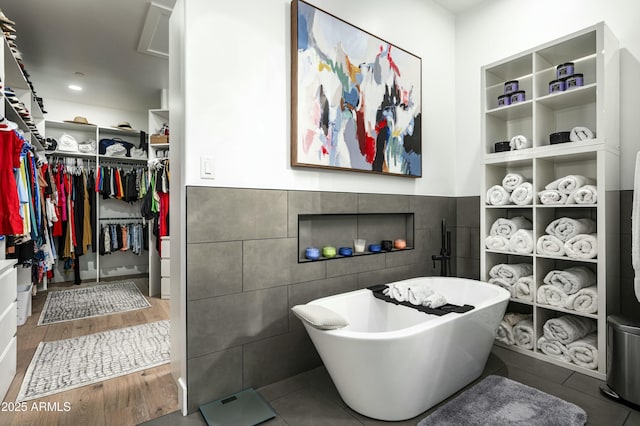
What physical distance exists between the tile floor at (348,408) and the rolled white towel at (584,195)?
1087 millimetres

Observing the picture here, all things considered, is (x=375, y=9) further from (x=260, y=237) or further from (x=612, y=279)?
(x=612, y=279)

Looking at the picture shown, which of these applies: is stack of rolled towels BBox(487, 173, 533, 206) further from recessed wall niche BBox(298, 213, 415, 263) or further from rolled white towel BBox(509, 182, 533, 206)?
recessed wall niche BBox(298, 213, 415, 263)

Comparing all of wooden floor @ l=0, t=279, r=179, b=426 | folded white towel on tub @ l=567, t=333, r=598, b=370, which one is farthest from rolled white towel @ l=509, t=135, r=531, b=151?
wooden floor @ l=0, t=279, r=179, b=426

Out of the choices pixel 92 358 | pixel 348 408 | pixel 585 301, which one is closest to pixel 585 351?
pixel 585 301

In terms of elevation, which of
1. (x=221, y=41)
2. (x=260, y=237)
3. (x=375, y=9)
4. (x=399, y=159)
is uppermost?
(x=375, y=9)

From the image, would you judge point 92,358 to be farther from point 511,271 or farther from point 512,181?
point 512,181

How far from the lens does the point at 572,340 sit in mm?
2182

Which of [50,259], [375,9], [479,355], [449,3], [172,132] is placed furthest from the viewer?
[50,259]

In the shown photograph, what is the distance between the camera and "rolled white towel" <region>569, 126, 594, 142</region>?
7.09 feet

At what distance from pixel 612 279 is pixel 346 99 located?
2.07 m

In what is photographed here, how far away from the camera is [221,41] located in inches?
71.8

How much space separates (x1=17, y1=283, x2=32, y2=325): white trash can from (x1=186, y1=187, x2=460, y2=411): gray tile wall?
2503 mm

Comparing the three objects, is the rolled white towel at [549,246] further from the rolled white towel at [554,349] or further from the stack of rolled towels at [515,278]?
the rolled white towel at [554,349]

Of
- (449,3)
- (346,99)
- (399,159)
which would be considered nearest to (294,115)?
(346,99)
